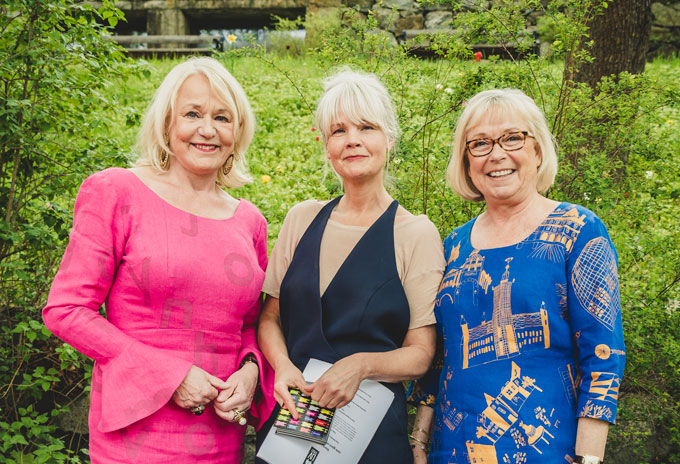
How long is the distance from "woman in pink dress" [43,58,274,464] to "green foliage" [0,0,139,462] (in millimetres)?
1142

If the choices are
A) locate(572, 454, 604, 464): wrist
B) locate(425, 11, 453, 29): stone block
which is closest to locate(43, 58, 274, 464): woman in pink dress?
locate(572, 454, 604, 464): wrist

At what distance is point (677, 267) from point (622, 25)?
7.93 ft

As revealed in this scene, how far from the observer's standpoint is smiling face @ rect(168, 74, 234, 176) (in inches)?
84.1

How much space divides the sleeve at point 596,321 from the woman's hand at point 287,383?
95cm

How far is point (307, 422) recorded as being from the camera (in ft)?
6.16

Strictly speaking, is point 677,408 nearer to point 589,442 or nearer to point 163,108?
point 589,442

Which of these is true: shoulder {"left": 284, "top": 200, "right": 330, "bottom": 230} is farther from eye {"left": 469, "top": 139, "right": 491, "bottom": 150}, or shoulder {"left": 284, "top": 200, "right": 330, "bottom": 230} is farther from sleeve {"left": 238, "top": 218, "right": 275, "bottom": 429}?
eye {"left": 469, "top": 139, "right": 491, "bottom": 150}

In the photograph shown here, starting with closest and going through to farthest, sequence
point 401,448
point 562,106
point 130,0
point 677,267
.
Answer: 1. point 401,448
2. point 677,267
3. point 562,106
4. point 130,0

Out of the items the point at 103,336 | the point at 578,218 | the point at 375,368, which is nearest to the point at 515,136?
A: the point at 578,218

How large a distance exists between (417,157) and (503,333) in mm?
1529


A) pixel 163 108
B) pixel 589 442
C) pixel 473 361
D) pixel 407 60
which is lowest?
pixel 589 442

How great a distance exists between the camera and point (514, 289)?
1887 millimetres

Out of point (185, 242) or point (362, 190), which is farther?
point (362, 190)

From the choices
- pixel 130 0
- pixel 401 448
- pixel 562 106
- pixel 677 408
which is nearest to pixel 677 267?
pixel 677 408
